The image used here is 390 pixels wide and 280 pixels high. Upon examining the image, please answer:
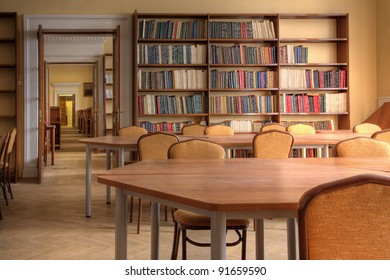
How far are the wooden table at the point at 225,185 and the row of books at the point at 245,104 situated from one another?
14.8ft

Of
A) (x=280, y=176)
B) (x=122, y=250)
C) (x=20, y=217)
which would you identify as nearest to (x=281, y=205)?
(x=280, y=176)

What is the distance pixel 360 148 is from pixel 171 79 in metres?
4.34

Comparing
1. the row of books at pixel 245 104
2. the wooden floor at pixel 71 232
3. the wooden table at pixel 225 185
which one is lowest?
the wooden floor at pixel 71 232

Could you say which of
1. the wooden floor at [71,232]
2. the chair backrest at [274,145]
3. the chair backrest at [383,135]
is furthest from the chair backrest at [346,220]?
the chair backrest at [274,145]

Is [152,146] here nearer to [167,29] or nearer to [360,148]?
[360,148]

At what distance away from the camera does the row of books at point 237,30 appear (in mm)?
7051

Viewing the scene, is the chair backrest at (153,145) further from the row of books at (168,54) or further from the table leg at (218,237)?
the row of books at (168,54)

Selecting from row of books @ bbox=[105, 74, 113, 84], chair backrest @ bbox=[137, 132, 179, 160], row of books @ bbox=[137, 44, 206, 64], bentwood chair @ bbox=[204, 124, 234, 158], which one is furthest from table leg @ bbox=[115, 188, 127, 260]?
row of books @ bbox=[105, 74, 113, 84]

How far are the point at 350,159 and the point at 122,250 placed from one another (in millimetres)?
1368

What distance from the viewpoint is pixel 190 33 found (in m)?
7.04

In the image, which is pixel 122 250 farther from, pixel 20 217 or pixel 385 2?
pixel 385 2

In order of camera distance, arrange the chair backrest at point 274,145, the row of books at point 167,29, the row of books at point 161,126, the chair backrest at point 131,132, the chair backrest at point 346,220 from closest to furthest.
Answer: the chair backrest at point 346,220
the chair backrest at point 274,145
the chair backrest at point 131,132
the row of books at point 167,29
the row of books at point 161,126

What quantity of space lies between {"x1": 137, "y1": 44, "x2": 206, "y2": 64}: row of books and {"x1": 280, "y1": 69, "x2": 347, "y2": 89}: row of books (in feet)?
4.41

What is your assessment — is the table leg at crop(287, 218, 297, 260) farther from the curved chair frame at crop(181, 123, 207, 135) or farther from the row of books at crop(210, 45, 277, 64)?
the row of books at crop(210, 45, 277, 64)
